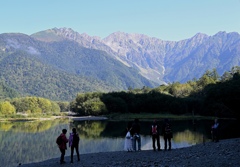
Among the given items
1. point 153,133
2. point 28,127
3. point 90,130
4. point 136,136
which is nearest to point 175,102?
point 28,127

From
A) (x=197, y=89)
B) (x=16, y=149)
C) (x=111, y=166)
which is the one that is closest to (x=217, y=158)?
(x=111, y=166)

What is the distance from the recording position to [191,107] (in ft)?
526

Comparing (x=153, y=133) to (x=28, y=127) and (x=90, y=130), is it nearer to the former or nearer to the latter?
(x=90, y=130)

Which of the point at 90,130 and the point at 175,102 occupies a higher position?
the point at 175,102

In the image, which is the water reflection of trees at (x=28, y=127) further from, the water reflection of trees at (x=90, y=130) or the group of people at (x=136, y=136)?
the group of people at (x=136, y=136)

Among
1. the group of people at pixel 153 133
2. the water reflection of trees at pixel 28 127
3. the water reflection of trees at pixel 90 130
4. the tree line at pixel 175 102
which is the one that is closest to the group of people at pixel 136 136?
the group of people at pixel 153 133

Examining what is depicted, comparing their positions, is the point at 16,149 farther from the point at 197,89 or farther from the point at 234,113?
the point at 197,89

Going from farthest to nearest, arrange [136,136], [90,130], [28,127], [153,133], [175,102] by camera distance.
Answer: [175,102] → [28,127] → [90,130] → [136,136] → [153,133]

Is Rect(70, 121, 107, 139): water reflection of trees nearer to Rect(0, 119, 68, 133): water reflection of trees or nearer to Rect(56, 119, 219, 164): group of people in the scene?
Rect(0, 119, 68, 133): water reflection of trees

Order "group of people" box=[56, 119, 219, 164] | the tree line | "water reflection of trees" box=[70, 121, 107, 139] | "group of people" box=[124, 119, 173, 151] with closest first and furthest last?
1. "group of people" box=[56, 119, 219, 164]
2. "group of people" box=[124, 119, 173, 151]
3. "water reflection of trees" box=[70, 121, 107, 139]
4. the tree line

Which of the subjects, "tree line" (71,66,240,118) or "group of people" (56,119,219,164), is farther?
"tree line" (71,66,240,118)

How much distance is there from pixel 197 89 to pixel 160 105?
38.7 metres

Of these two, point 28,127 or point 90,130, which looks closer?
point 90,130

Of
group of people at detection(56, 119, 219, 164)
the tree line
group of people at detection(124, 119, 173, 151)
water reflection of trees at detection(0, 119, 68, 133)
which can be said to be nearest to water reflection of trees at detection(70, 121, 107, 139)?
water reflection of trees at detection(0, 119, 68, 133)
